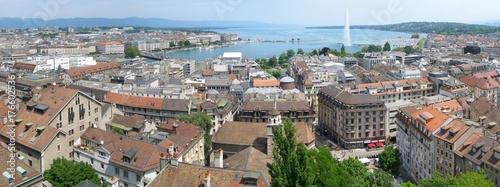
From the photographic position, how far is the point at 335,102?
24984 millimetres

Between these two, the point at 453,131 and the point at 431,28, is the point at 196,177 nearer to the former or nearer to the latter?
the point at 453,131

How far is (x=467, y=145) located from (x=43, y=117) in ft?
45.1

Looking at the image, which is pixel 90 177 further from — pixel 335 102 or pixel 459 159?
pixel 335 102

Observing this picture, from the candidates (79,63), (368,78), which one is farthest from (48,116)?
(79,63)

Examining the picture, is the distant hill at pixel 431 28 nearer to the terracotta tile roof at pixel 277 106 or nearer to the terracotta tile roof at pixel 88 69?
the terracotta tile roof at pixel 88 69

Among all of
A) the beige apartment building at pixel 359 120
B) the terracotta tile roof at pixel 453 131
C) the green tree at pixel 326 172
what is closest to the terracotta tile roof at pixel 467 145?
the terracotta tile roof at pixel 453 131

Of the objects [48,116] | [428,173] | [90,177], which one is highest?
[48,116]

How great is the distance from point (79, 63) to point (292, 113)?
36.9 m

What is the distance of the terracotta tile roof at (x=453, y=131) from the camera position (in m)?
16.3

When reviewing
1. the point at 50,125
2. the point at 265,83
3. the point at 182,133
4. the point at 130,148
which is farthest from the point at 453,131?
the point at 265,83

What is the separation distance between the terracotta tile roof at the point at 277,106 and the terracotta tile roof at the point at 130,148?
994cm

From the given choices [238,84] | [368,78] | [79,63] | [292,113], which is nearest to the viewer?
[292,113]

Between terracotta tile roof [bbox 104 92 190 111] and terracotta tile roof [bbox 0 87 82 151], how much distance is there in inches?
283

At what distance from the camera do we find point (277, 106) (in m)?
23.8
